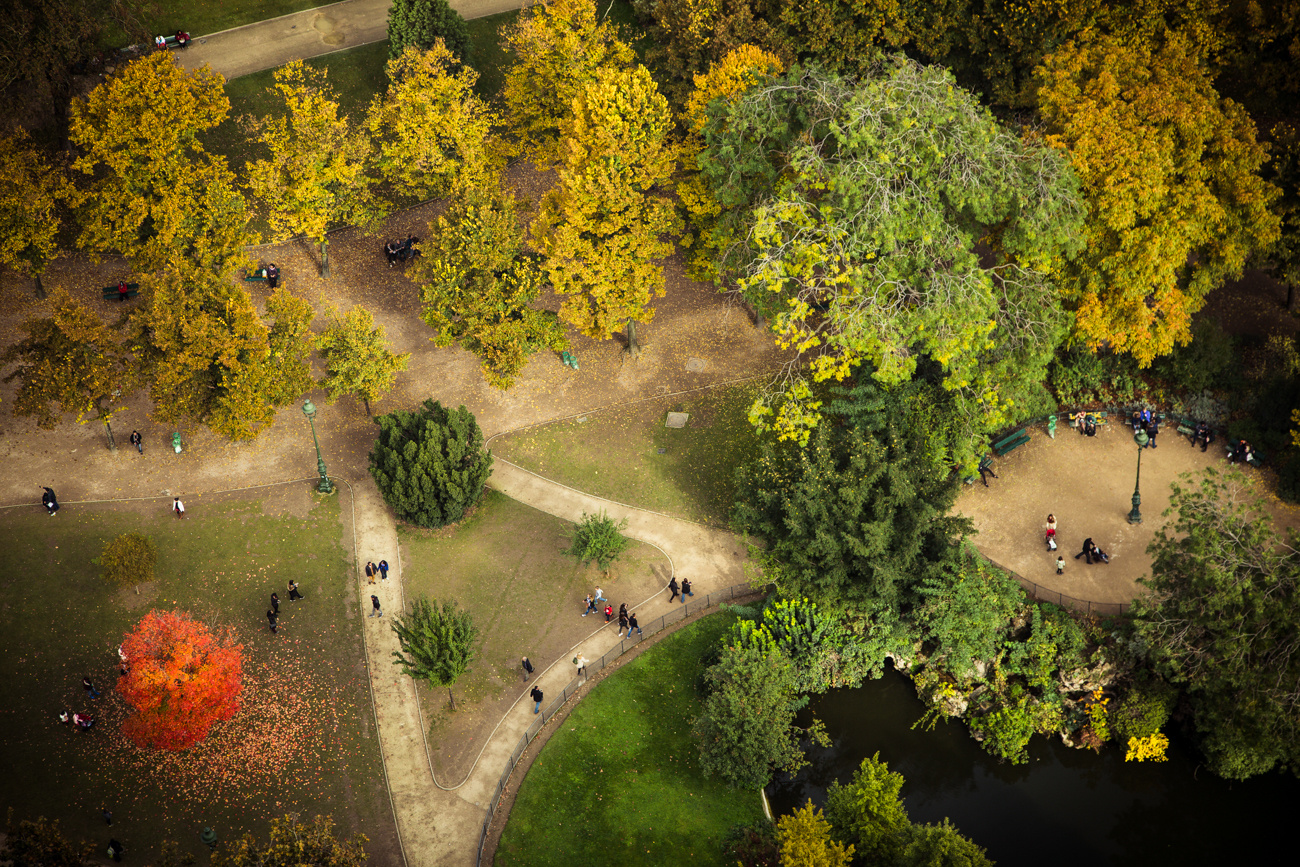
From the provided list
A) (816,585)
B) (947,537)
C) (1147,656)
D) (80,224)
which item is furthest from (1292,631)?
(80,224)

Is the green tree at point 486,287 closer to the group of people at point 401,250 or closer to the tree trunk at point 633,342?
the tree trunk at point 633,342

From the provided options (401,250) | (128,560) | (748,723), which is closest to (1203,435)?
(748,723)

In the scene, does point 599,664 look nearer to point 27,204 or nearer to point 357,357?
point 357,357

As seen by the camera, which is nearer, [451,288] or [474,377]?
[451,288]

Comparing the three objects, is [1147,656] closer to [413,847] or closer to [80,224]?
[413,847]

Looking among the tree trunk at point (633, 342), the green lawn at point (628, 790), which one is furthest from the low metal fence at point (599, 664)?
the tree trunk at point (633, 342)

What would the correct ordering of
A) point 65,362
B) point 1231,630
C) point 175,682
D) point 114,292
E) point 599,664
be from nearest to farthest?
point 1231,630 → point 175,682 → point 599,664 → point 65,362 → point 114,292
